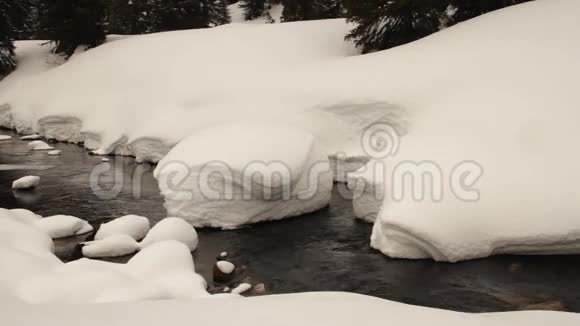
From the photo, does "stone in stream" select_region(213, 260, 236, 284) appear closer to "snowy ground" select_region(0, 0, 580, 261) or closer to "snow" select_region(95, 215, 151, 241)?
"snow" select_region(95, 215, 151, 241)

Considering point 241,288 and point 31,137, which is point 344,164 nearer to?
point 241,288

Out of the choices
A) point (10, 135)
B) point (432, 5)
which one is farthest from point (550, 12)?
point (10, 135)

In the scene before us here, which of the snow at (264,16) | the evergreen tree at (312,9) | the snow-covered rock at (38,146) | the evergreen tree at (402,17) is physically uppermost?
the snow at (264,16)

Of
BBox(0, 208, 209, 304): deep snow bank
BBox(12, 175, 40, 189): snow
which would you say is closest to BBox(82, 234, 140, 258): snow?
BBox(0, 208, 209, 304): deep snow bank

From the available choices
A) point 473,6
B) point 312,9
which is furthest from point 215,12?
point 473,6

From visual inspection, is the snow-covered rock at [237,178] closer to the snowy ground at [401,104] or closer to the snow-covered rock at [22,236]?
the snowy ground at [401,104]

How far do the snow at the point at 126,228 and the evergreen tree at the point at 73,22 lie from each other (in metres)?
18.9

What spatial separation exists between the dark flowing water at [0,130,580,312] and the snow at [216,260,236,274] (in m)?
0.22

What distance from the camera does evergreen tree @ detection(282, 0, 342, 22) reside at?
27.9m

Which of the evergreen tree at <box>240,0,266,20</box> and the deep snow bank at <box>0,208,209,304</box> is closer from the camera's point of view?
the deep snow bank at <box>0,208,209,304</box>

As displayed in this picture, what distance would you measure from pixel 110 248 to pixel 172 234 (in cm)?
107

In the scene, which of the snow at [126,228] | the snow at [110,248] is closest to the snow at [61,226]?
the snow at [126,228]

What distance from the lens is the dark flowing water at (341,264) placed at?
293 inches

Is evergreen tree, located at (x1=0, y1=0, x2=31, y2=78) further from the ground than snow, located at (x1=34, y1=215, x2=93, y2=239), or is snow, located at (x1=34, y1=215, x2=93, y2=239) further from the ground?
evergreen tree, located at (x1=0, y1=0, x2=31, y2=78)
